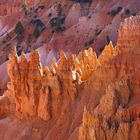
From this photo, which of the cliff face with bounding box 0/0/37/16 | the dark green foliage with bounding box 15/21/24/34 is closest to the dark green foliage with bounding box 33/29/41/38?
the dark green foliage with bounding box 15/21/24/34

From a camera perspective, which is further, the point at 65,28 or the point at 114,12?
the point at 65,28

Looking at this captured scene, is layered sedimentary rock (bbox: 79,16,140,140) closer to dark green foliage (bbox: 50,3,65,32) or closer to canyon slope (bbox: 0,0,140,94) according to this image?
canyon slope (bbox: 0,0,140,94)

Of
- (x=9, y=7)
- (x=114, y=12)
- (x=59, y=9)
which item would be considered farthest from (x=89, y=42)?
(x=9, y=7)

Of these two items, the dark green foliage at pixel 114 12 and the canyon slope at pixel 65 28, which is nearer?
the canyon slope at pixel 65 28

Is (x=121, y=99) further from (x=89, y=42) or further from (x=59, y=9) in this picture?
(x=59, y=9)

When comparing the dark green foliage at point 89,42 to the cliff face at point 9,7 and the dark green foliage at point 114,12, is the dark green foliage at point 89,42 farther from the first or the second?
the cliff face at point 9,7

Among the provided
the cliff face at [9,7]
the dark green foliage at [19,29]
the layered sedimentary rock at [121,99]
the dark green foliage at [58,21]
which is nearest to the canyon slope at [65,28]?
the dark green foliage at [58,21]

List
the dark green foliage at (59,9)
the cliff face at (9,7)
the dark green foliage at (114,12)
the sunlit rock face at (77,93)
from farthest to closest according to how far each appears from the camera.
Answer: the cliff face at (9,7), the dark green foliage at (59,9), the dark green foliage at (114,12), the sunlit rock face at (77,93)

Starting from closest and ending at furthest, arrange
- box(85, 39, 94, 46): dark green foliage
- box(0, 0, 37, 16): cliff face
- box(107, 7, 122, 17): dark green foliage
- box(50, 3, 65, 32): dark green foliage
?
box(85, 39, 94, 46): dark green foliage, box(107, 7, 122, 17): dark green foliage, box(50, 3, 65, 32): dark green foliage, box(0, 0, 37, 16): cliff face

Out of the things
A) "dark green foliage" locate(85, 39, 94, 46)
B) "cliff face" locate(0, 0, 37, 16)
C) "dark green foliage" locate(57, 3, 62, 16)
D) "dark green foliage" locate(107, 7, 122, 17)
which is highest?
"cliff face" locate(0, 0, 37, 16)
